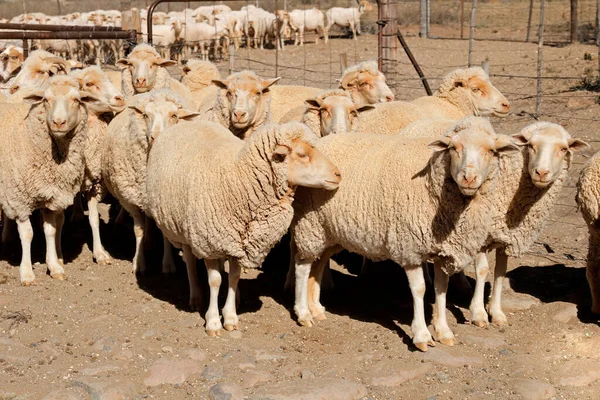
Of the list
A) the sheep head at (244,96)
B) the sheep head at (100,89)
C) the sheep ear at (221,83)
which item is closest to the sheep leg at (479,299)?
the sheep head at (244,96)

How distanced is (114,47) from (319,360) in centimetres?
2157

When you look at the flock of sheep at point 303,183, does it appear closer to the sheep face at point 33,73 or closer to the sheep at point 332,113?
the sheep at point 332,113

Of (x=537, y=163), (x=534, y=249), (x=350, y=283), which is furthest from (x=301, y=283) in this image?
(x=534, y=249)

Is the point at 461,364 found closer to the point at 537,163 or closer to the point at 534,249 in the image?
the point at 537,163

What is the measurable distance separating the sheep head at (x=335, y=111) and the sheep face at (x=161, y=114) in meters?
1.24

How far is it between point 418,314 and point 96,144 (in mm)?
3890

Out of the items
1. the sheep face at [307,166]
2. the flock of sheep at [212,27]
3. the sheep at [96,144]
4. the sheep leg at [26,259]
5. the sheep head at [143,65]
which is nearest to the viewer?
the sheep face at [307,166]

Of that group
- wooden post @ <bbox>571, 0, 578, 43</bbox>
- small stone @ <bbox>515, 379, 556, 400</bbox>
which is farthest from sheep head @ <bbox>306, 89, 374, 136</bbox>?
wooden post @ <bbox>571, 0, 578, 43</bbox>

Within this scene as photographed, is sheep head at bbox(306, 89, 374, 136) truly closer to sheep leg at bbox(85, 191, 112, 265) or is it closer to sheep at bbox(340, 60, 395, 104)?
sheep at bbox(340, 60, 395, 104)

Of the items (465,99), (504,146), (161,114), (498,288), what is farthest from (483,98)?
(161,114)

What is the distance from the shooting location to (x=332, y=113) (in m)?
7.91

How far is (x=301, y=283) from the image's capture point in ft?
22.4

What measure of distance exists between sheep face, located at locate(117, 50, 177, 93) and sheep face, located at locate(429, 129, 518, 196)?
461cm

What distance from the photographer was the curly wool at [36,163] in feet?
24.8
